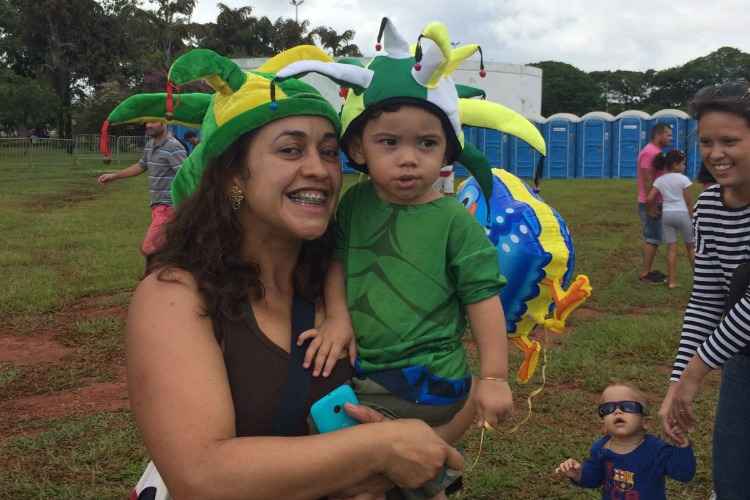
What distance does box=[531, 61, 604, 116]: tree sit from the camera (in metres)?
72.7

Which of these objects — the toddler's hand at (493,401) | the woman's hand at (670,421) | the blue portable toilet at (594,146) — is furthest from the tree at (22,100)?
the toddler's hand at (493,401)

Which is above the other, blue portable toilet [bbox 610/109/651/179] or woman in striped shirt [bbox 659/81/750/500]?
blue portable toilet [bbox 610/109/651/179]

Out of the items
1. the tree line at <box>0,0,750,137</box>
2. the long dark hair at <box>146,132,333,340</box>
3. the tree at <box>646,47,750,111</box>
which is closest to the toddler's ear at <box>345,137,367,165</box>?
the long dark hair at <box>146,132,333,340</box>

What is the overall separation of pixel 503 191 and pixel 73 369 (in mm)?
4209

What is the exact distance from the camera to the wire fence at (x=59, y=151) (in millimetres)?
30592

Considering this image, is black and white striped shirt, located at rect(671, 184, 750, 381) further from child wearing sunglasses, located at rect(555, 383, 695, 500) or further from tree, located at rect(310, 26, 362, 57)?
tree, located at rect(310, 26, 362, 57)

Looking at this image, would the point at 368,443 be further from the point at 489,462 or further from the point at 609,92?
the point at 609,92

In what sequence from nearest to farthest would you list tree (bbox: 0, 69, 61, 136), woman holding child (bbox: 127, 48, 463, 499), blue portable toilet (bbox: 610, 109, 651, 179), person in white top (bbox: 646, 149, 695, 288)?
woman holding child (bbox: 127, 48, 463, 499)
person in white top (bbox: 646, 149, 695, 288)
blue portable toilet (bbox: 610, 109, 651, 179)
tree (bbox: 0, 69, 61, 136)

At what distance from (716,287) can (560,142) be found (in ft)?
87.4

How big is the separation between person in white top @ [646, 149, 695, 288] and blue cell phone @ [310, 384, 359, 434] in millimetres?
7369

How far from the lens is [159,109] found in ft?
7.51

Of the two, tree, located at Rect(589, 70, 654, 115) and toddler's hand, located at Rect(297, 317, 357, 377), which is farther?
tree, located at Rect(589, 70, 654, 115)

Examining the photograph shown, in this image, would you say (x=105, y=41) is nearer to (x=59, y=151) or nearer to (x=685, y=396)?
(x=59, y=151)

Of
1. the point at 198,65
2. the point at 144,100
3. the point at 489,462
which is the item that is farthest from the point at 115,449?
the point at 198,65
